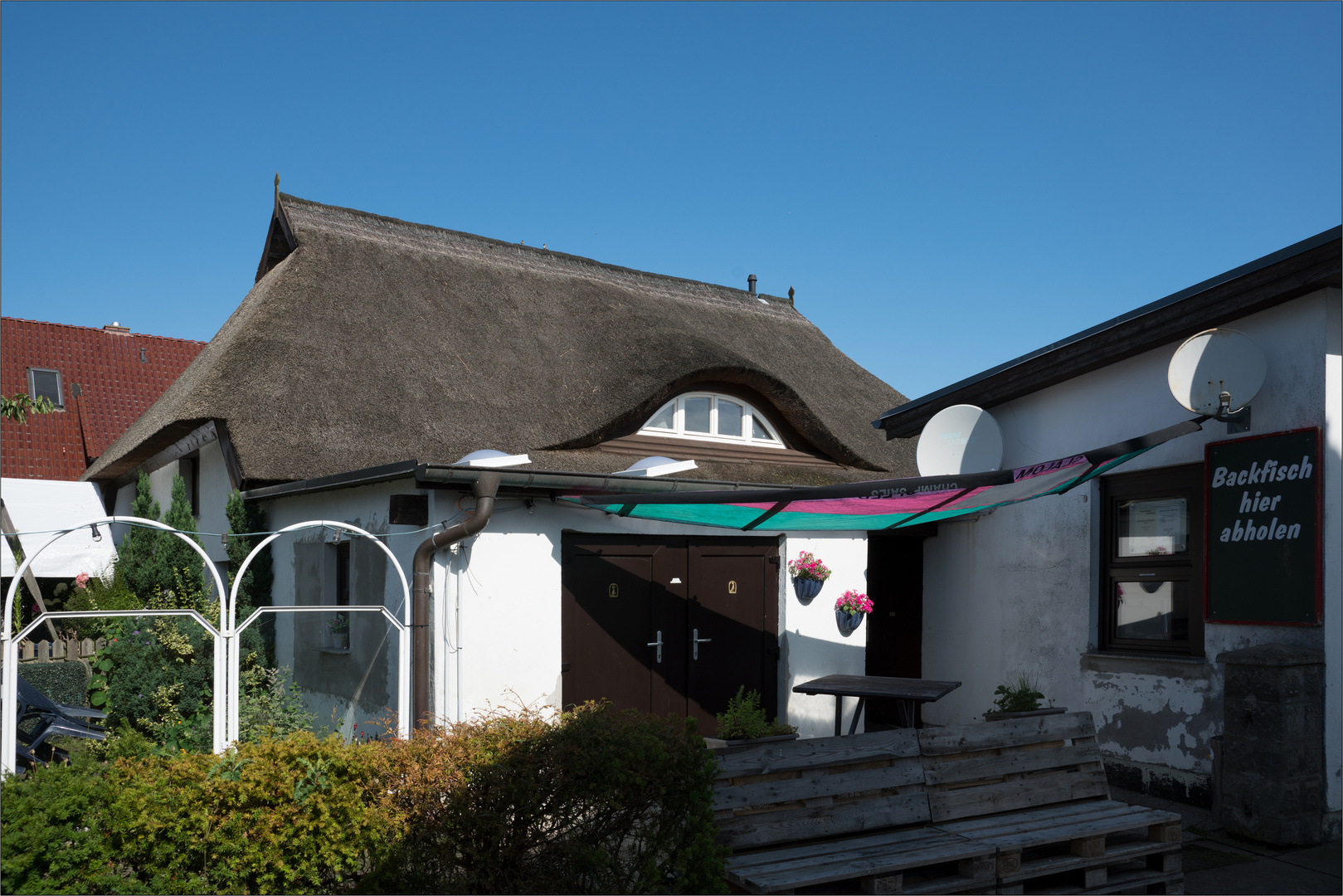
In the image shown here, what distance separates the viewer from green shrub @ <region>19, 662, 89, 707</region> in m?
10.1

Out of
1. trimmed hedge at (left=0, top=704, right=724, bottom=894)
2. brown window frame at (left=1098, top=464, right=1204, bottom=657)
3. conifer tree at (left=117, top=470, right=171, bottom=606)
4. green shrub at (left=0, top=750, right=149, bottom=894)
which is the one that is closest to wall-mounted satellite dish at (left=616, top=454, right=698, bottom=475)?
brown window frame at (left=1098, top=464, right=1204, bottom=657)

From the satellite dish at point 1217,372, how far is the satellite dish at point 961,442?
183cm

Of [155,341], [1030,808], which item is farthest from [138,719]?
[155,341]

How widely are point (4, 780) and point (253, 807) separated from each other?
0.85 metres

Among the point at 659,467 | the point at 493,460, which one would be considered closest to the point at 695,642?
the point at 659,467

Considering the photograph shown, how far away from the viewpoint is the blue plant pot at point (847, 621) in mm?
8789

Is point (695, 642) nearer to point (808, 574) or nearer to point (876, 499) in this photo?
point (808, 574)

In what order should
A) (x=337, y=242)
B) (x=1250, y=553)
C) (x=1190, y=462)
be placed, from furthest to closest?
(x=337, y=242), (x=1190, y=462), (x=1250, y=553)

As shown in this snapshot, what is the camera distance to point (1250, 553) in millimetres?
5984

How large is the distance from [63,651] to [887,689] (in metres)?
9.44

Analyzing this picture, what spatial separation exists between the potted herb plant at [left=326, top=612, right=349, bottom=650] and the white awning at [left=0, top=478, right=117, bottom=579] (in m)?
5.74

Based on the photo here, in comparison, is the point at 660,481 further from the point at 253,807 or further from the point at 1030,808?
the point at 253,807

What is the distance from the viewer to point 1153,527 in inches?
278

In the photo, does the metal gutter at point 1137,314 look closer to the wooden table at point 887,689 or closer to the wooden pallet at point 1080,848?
the wooden table at point 887,689
